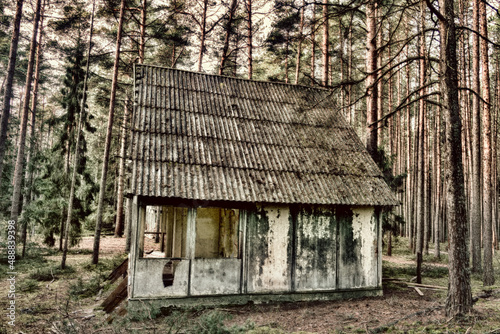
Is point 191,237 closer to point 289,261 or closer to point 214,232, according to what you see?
point 289,261

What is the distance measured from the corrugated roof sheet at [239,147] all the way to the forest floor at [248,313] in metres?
2.89

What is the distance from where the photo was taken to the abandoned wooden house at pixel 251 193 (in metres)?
8.93

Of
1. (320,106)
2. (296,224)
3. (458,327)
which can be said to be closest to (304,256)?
(296,224)

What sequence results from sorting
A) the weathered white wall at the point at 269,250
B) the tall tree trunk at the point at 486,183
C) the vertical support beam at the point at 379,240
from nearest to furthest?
the weathered white wall at the point at 269,250 → the vertical support beam at the point at 379,240 → the tall tree trunk at the point at 486,183

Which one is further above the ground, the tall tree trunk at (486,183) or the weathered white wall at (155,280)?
the tall tree trunk at (486,183)

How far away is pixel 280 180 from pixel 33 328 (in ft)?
23.0

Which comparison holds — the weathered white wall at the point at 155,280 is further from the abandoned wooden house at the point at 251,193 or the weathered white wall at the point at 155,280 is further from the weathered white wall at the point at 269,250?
the weathered white wall at the point at 269,250

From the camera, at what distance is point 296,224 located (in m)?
10.1

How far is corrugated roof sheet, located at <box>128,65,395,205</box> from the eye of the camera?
9.29 meters

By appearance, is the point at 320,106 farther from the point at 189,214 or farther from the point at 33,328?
the point at 33,328

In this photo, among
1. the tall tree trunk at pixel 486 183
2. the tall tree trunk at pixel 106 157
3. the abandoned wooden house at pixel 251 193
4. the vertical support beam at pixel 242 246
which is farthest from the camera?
the tall tree trunk at pixel 106 157

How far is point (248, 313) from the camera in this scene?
880 cm

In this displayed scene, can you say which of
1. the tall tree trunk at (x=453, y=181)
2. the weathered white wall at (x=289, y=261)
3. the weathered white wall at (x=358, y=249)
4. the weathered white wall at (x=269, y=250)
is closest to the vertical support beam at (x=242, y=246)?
the weathered white wall at (x=289, y=261)

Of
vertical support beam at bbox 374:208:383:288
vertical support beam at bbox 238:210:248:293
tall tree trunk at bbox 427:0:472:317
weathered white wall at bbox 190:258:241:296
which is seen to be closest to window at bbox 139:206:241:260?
vertical support beam at bbox 238:210:248:293
